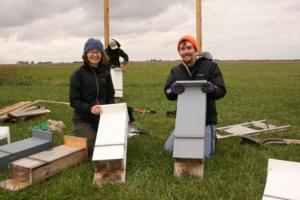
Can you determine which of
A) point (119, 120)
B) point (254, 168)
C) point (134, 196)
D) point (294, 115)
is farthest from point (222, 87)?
point (294, 115)

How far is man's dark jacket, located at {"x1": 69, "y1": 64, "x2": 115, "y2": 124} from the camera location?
5125 millimetres

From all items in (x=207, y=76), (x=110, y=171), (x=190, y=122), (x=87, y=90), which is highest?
(x=207, y=76)

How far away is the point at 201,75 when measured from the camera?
4.95 meters

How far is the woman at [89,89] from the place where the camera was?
5.04m

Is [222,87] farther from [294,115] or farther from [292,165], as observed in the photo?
[294,115]

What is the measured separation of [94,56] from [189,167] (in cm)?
208

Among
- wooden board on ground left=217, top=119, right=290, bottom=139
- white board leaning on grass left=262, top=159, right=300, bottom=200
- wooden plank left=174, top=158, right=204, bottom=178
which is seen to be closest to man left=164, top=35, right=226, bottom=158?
wooden plank left=174, top=158, right=204, bottom=178

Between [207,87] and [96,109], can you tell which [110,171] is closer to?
[96,109]

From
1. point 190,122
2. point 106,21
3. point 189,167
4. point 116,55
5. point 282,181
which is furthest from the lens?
point 116,55

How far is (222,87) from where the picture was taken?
479 cm

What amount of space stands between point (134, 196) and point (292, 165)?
1641 millimetres

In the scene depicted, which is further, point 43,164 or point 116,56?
point 116,56

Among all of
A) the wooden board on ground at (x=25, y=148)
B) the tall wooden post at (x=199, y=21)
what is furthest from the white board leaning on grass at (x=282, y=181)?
the tall wooden post at (x=199, y=21)

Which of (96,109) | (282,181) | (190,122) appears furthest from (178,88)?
(282,181)
